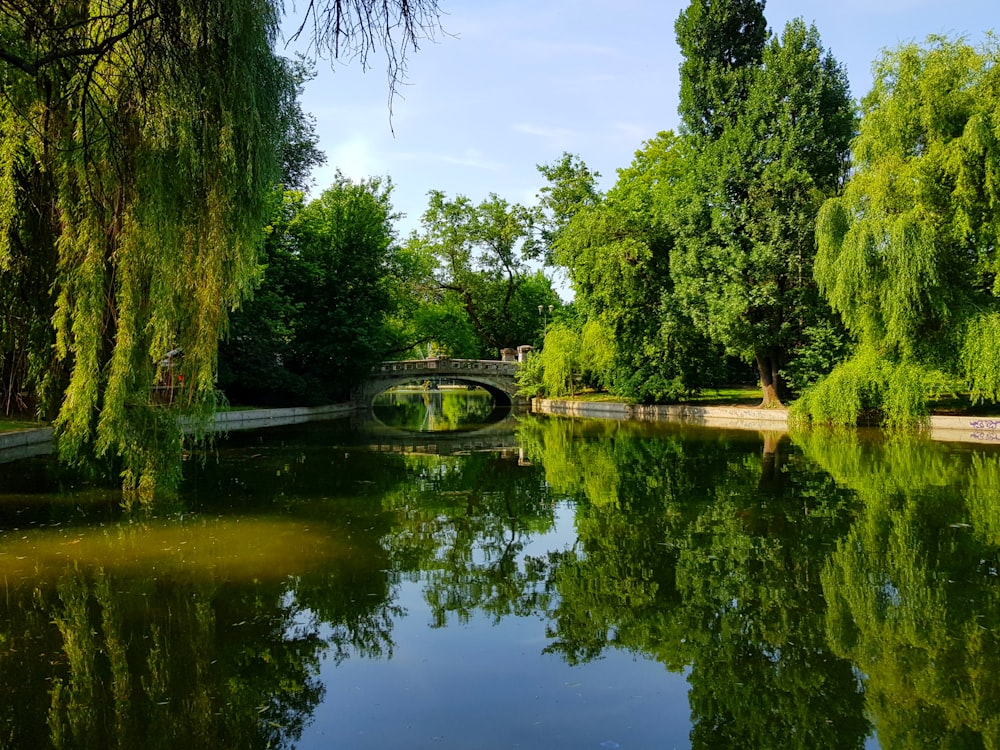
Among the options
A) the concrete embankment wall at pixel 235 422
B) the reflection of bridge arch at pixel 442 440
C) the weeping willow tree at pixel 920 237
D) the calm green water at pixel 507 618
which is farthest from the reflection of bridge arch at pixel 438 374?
the calm green water at pixel 507 618

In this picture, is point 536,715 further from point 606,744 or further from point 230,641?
point 230,641

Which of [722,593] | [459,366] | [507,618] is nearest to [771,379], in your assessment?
[459,366]

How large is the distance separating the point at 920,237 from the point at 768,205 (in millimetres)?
6751

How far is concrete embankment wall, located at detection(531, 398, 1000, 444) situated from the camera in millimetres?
19641

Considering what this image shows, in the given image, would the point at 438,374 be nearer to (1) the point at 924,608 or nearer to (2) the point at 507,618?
(2) the point at 507,618

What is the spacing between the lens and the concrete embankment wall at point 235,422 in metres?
16.1

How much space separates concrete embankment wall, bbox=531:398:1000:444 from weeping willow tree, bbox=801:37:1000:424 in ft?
3.07

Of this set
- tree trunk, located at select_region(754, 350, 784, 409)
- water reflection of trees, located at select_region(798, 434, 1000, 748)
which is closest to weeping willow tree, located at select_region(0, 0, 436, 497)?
water reflection of trees, located at select_region(798, 434, 1000, 748)

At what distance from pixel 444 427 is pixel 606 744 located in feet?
Result: 88.7

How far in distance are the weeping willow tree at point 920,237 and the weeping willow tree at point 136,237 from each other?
16.0m

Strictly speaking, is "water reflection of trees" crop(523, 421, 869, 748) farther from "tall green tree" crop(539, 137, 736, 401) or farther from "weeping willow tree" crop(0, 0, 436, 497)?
"tall green tree" crop(539, 137, 736, 401)

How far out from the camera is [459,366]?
43.2 m

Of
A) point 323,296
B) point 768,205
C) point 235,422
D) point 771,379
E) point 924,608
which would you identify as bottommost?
point 924,608

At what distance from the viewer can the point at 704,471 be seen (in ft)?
46.2
